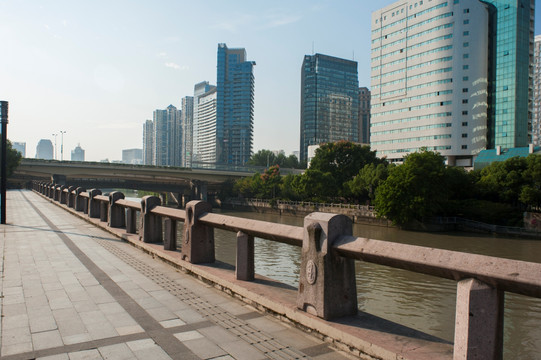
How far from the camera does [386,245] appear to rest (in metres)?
4.16

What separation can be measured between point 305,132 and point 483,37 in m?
99.4

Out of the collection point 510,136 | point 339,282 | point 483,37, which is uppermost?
point 483,37

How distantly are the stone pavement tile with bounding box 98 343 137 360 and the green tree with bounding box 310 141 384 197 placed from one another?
58990 millimetres

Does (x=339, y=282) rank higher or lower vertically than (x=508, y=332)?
higher

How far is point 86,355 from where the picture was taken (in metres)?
4.03

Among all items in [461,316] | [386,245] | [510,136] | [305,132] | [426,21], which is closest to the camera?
[461,316]

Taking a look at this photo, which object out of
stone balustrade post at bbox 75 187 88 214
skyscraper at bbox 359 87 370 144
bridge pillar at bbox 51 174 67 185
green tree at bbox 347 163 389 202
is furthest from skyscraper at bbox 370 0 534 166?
skyscraper at bbox 359 87 370 144

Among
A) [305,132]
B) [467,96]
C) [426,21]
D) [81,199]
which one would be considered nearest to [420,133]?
[467,96]

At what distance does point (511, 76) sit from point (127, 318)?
257ft

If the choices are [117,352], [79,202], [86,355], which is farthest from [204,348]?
[79,202]

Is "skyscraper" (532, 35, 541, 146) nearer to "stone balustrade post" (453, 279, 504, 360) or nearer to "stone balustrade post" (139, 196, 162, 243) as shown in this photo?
"stone balustrade post" (139, 196, 162, 243)

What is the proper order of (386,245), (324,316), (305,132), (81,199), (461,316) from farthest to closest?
(305,132) < (81,199) < (324,316) < (386,245) < (461,316)

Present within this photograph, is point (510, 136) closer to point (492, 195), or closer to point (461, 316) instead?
point (492, 195)

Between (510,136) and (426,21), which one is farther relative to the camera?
(426,21)
